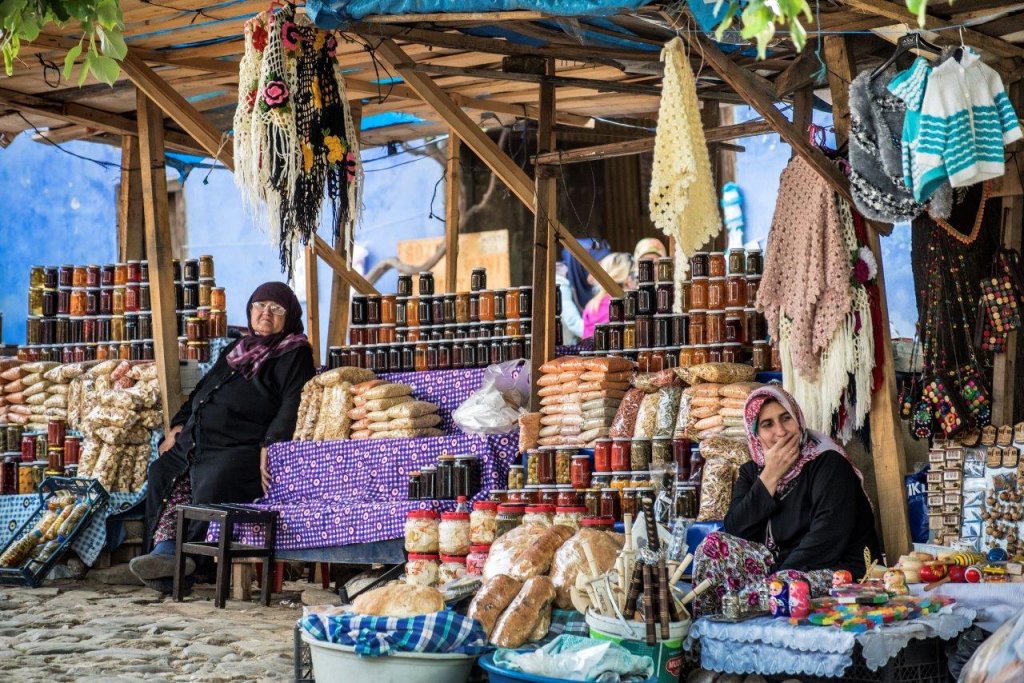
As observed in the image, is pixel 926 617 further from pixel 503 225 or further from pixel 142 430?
pixel 503 225

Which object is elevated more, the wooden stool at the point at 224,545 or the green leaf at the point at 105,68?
the green leaf at the point at 105,68

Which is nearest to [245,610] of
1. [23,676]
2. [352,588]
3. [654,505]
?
[352,588]

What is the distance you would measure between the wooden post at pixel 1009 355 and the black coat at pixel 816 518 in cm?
94

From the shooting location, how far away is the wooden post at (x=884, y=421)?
6344 mm

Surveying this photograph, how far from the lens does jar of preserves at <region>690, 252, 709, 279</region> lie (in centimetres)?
763

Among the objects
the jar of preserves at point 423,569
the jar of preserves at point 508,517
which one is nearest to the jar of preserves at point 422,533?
the jar of preserves at point 423,569

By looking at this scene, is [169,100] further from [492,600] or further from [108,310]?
[492,600]

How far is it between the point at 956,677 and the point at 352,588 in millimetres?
3559

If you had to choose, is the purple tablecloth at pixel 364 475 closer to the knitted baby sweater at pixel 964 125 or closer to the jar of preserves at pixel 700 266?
the jar of preserves at pixel 700 266

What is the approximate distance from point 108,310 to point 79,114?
1.38 metres

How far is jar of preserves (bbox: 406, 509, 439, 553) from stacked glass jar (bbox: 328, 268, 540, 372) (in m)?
1.69

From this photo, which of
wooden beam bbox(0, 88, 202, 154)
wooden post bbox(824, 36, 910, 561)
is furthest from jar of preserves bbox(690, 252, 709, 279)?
wooden beam bbox(0, 88, 202, 154)

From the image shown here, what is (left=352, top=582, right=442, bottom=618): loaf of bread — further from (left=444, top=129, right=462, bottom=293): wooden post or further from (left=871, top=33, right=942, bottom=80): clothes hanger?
(left=444, top=129, right=462, bottom=293): wooden post

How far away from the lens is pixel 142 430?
9375 millimetres
